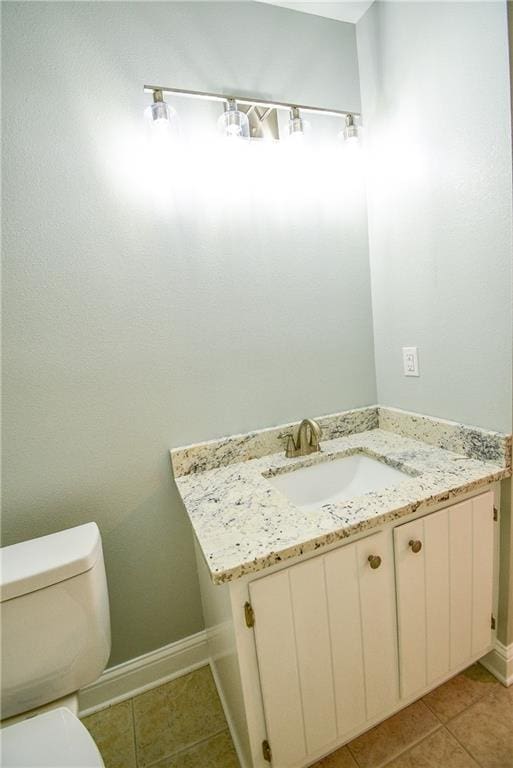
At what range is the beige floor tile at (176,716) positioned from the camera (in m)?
1.14

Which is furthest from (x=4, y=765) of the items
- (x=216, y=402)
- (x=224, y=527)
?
(x=216, y=402)

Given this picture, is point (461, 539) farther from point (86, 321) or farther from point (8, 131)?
point (8, 131)

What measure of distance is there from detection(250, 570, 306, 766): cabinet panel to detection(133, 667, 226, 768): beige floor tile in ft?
1.35

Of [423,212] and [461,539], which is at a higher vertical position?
[423,212]

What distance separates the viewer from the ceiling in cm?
129

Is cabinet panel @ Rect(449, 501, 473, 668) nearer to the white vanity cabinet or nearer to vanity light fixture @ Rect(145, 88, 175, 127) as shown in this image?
the white vanity cabinet

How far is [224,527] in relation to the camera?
3.00 feet

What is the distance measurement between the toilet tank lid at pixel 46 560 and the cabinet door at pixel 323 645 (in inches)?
19.9

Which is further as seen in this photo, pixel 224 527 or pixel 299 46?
pixel 299 46

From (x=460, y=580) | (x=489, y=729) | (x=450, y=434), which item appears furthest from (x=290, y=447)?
(x=489, y=729)

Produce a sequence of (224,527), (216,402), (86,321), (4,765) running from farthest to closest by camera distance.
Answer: (216,402)
(86,321)
(224,527)
(4,765)

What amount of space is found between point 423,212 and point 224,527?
1241 mm

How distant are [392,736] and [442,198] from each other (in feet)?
5.73

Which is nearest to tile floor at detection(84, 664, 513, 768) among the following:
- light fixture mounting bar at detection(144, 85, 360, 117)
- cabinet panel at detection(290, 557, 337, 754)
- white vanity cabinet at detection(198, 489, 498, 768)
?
white vanity cabinet at detection(198, 489, 498, 768)
